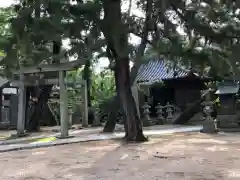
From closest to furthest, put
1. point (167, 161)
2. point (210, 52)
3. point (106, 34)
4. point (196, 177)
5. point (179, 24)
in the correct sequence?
1. point (196, 177)
2. point (167, 161)
3. point (106, 34)
4. point (179, 24)
5. point (210, 52)

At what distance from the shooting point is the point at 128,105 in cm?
1112

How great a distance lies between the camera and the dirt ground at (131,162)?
5996 mm

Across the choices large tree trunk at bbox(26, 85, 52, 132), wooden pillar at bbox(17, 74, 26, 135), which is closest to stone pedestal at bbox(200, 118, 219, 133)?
wooden pillar at bbox(17, 74, 26, 135)

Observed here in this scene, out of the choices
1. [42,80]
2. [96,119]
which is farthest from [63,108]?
[96,119]

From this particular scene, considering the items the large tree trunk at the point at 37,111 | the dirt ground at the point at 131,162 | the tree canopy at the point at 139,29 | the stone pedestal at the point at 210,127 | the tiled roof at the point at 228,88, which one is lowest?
the dirt ground at the point at 131,162

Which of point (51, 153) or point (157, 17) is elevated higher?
point (157, 17)

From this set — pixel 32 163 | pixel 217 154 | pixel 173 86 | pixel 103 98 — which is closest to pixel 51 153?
pixel 32 163

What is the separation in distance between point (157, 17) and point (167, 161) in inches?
140

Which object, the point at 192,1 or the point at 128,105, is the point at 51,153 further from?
the point at 192,1

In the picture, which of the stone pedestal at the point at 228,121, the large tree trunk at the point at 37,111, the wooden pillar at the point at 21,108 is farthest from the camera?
the large tree trunk at the point at 37,111

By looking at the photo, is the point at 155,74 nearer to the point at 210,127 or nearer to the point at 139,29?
the point at 210,127

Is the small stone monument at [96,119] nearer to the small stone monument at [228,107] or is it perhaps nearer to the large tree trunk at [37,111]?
the large tree trunk at [37,111]

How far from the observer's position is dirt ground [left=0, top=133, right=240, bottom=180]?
19.7 feet

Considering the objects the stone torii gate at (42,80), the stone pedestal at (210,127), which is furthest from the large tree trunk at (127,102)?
the stone pedestal at (210,127)
